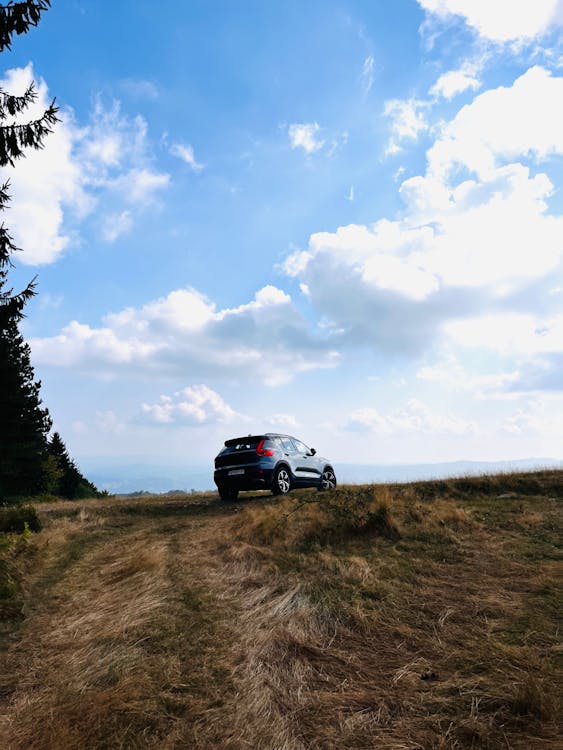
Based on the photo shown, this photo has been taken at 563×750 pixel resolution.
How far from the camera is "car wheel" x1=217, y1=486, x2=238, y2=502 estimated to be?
14.2m

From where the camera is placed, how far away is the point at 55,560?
294 inches

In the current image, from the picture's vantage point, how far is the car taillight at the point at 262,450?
13297 mm

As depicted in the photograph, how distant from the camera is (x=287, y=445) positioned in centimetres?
1449

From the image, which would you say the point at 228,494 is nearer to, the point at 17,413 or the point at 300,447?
the point at 300,447

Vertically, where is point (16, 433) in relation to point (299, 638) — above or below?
above

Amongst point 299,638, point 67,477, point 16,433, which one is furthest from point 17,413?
point 299,638

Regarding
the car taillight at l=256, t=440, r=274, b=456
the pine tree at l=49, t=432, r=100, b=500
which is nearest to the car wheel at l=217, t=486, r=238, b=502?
the car taillight at l=256, t=440, r=274, b=456

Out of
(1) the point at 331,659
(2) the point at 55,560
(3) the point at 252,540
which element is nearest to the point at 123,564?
(2) the point at 55,560

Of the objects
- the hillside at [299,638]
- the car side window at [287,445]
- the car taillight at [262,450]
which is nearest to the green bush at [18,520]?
the hillside at [299,638]

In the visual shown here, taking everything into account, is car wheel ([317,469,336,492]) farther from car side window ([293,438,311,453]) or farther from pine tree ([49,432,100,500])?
pine tree ([49,432,100,500])

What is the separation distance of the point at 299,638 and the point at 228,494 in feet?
35.8

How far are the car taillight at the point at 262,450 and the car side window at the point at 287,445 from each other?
2.77 ft

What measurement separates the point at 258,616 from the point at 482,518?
207 inches

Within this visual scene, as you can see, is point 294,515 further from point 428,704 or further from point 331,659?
point 428,704
